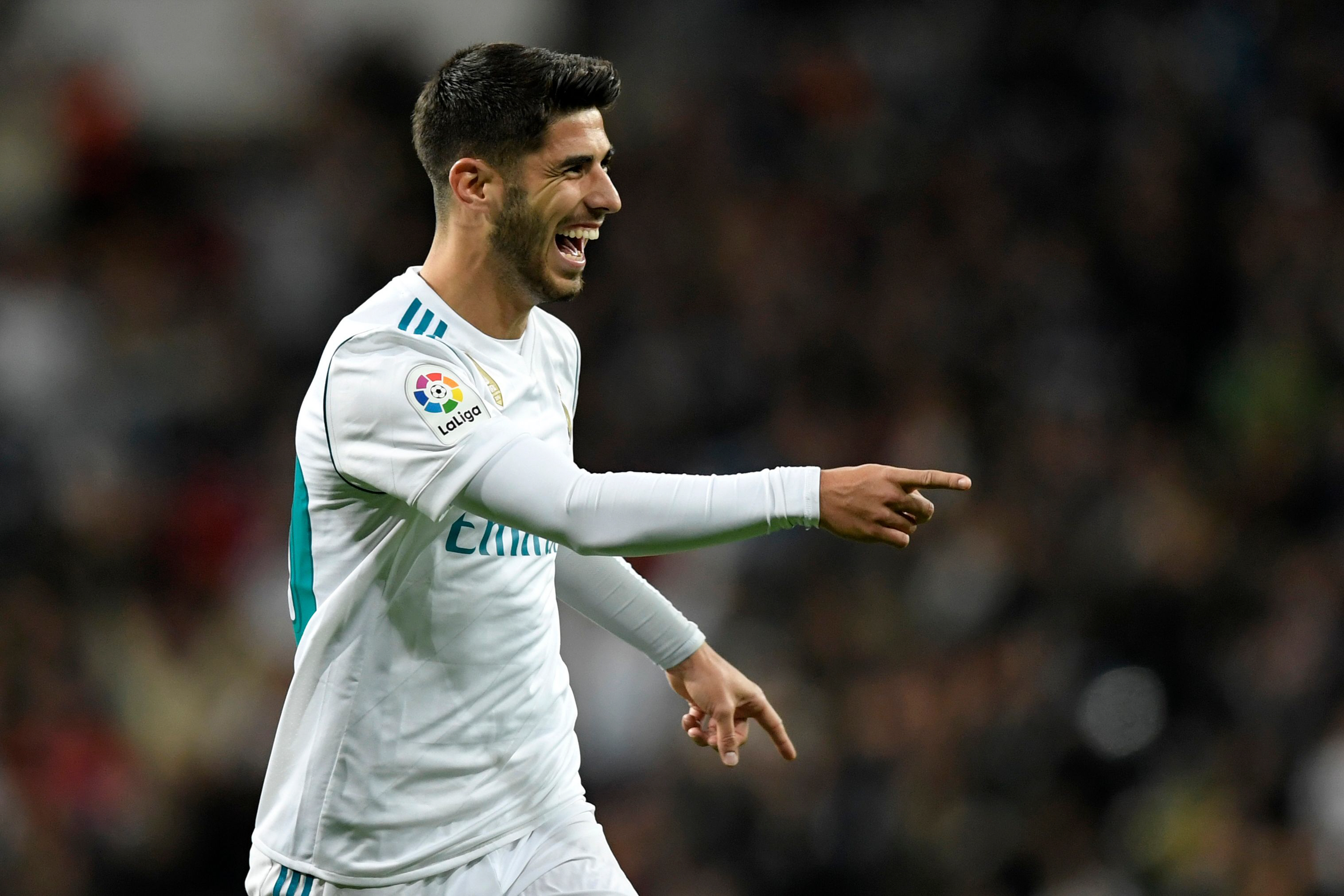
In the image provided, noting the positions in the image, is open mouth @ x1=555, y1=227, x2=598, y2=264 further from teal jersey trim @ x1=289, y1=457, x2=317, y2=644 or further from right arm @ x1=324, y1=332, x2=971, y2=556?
teal jersey trim @ x1=289, y1=457, x2=317, y2=644

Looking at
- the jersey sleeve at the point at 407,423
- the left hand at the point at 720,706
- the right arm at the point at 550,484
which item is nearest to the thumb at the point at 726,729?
the left hand at the point at 720,706

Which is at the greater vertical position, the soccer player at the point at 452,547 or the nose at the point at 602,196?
the nose at the point at 602,196

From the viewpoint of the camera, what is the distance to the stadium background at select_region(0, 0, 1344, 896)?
246 inches

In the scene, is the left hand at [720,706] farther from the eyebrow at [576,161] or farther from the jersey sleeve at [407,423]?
the eyebrow at [576,161]

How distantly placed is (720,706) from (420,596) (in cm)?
72

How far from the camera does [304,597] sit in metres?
2.91

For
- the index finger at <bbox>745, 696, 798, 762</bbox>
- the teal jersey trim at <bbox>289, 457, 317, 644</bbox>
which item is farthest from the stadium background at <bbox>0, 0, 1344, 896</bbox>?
the teal jersey trim at <bbox>289, 457, 317, 644</bbox>

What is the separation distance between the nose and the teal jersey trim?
719mm

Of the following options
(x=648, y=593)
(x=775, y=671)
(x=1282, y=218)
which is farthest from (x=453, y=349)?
(x=1282, y=218)

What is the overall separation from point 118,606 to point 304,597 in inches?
190

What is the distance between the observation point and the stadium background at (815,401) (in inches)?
246

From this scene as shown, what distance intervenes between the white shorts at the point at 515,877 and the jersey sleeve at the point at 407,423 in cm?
70

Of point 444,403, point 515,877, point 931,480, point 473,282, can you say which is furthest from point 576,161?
point 515,877

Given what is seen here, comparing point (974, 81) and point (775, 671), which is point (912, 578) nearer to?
Result: point (775, 671)
